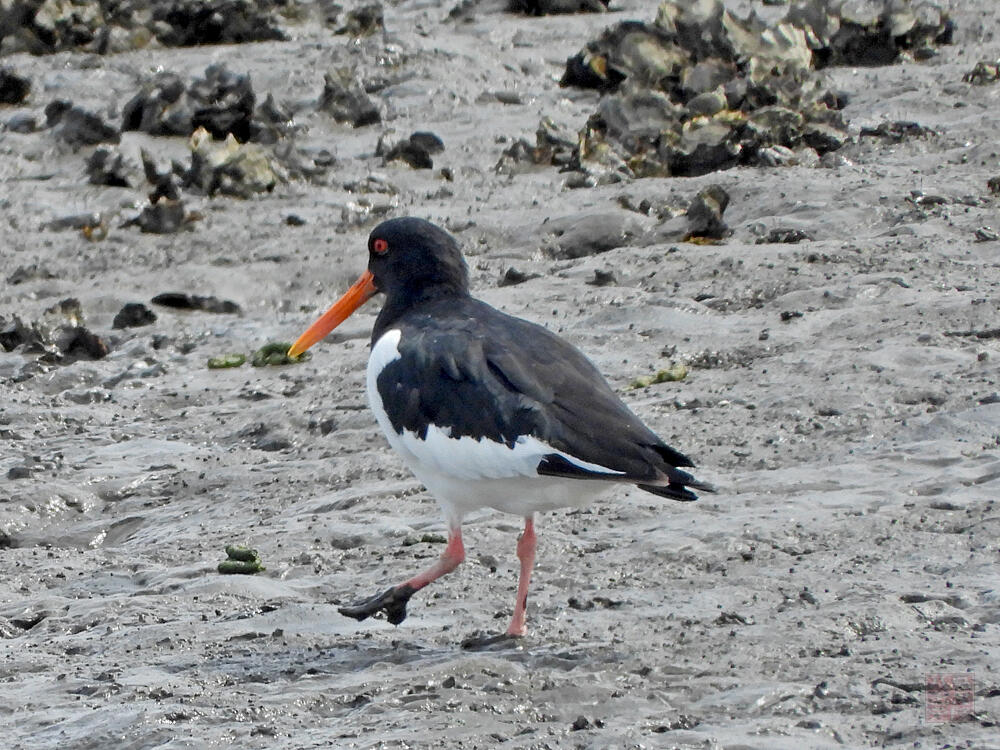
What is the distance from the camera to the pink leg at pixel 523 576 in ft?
15.4

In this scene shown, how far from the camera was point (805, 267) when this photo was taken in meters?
7.63

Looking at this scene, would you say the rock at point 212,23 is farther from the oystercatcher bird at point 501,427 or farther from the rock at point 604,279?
the oystercatcher bird at point 501,427

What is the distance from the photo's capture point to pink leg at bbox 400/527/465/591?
495 centimetres

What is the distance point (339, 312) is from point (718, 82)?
438cm

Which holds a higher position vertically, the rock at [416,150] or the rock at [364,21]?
the rock at [364,21]

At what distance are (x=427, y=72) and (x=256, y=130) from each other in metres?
1.73

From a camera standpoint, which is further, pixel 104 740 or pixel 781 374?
pixel 781 374

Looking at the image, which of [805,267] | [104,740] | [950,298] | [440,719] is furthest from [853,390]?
[104,740]

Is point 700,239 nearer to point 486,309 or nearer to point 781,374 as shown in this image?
point 781,374

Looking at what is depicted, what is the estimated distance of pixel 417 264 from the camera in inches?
231

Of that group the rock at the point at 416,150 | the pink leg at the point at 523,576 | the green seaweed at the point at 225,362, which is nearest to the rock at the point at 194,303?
the green seaweed at the point at 225,362

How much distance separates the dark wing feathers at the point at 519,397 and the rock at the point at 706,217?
3091mm

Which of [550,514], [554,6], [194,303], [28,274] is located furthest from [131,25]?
[550,514]

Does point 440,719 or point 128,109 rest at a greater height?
point 128,109
